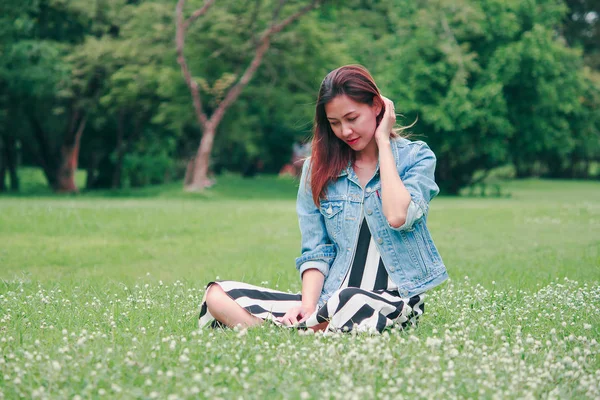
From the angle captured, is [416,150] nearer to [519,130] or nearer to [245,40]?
[245,40]

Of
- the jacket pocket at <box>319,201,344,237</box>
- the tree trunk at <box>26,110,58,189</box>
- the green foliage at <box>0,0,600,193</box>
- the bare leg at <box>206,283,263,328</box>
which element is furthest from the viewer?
the tree trunk at <box>26,110,58,189</box>

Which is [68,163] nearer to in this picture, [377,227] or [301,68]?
[301,68]

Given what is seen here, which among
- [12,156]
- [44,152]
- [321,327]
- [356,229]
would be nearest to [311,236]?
[356,229]

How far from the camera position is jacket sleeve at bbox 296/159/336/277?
5.53m

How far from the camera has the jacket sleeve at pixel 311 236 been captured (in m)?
5.53

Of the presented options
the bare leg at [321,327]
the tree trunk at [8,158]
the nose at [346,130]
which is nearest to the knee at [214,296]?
the bare leg at [321,327]

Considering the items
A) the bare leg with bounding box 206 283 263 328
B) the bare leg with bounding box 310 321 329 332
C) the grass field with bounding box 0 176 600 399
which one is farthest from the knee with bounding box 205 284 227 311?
the bare leg with bounding box 310 321 329 332

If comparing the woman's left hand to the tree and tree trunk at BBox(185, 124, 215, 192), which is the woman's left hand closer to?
the tree

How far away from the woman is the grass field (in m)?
0.23

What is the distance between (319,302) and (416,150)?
134cm

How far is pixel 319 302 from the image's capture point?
555 centimetres

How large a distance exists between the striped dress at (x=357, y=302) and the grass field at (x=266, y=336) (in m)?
0.15

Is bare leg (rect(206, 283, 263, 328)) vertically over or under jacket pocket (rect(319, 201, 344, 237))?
under

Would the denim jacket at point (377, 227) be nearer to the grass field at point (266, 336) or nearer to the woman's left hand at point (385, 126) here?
the woman's left hand at point (385, 126)
